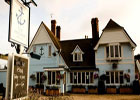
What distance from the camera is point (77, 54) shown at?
23.1m

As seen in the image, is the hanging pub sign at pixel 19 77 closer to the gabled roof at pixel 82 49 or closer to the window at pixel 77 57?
the gabled roof at pixel 82 49

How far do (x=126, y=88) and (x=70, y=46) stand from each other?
10.6 meters

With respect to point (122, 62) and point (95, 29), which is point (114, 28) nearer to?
point (95, 29)

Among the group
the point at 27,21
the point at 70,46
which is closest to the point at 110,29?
the point at 70,46

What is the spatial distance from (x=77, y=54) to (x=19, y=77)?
736 inches

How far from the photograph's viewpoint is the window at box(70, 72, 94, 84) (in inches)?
839

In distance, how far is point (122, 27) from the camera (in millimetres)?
21062

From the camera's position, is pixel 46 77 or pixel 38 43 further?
pixel 38 43

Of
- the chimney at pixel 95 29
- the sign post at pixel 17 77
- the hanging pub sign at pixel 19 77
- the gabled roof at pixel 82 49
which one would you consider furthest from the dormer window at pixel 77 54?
the sign post at pixel 17 77

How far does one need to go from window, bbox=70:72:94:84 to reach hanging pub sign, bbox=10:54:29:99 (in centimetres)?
1688

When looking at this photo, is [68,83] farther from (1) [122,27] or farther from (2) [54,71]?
(1) [122,27]

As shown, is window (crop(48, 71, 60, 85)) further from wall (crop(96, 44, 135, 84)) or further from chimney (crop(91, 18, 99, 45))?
chimney (crop(91, 18, 99, 45))

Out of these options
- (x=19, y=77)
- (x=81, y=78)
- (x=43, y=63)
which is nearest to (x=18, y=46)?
(x=19, y=77)

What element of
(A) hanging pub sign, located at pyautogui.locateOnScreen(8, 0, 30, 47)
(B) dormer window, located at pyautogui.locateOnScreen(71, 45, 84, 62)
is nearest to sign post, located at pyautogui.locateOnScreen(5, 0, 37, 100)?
(A) hanging pub sign, located at pyautogui.locateOnScreen(8, 0, 30, 47)
